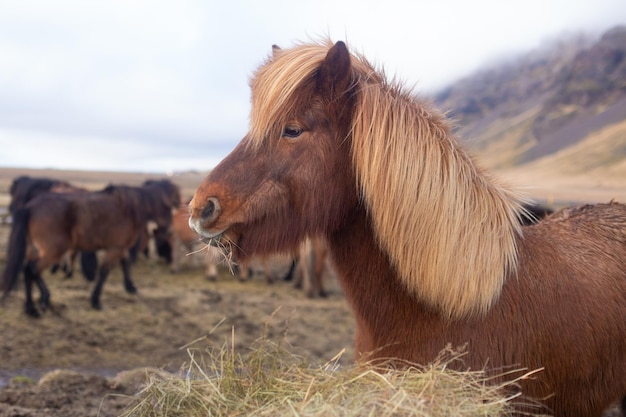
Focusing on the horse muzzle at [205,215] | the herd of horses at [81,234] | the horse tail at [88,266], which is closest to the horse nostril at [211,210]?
the horse muzzle at [205,215]

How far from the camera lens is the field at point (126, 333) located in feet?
13.9

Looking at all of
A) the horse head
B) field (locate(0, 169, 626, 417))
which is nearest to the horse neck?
the horse head

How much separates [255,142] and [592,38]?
168 m

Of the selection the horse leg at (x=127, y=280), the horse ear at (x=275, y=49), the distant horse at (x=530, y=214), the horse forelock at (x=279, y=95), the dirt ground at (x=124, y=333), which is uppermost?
the horse ear at (x=275, y=49)

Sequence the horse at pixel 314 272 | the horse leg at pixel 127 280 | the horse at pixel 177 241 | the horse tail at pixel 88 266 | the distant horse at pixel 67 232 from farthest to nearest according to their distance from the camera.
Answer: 1. the horse at pixel 177 241
2. the horse at pixel 314 272
3. the horse tail at pixel 88 266
4. the horse leg at pixel 127 280
5. the distant horse at pixel 67 232

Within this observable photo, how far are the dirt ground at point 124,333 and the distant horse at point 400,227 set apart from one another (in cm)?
217

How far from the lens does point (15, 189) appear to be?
14000mm

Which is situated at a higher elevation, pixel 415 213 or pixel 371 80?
pixel 371 80

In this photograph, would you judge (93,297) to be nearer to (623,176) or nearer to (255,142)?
(255,142)

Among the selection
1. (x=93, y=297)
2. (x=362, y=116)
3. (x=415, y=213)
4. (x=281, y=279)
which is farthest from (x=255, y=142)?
(x=281, y=279)

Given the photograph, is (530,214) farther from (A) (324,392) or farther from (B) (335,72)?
(A) (324,392)

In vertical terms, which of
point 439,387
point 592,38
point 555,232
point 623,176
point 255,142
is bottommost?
point 439,387

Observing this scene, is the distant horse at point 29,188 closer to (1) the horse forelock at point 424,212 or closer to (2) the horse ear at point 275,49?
(2) the horse ear at point 275,49

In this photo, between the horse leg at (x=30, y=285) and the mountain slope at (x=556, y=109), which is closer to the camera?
the horse leg at (x=30, y=285)
